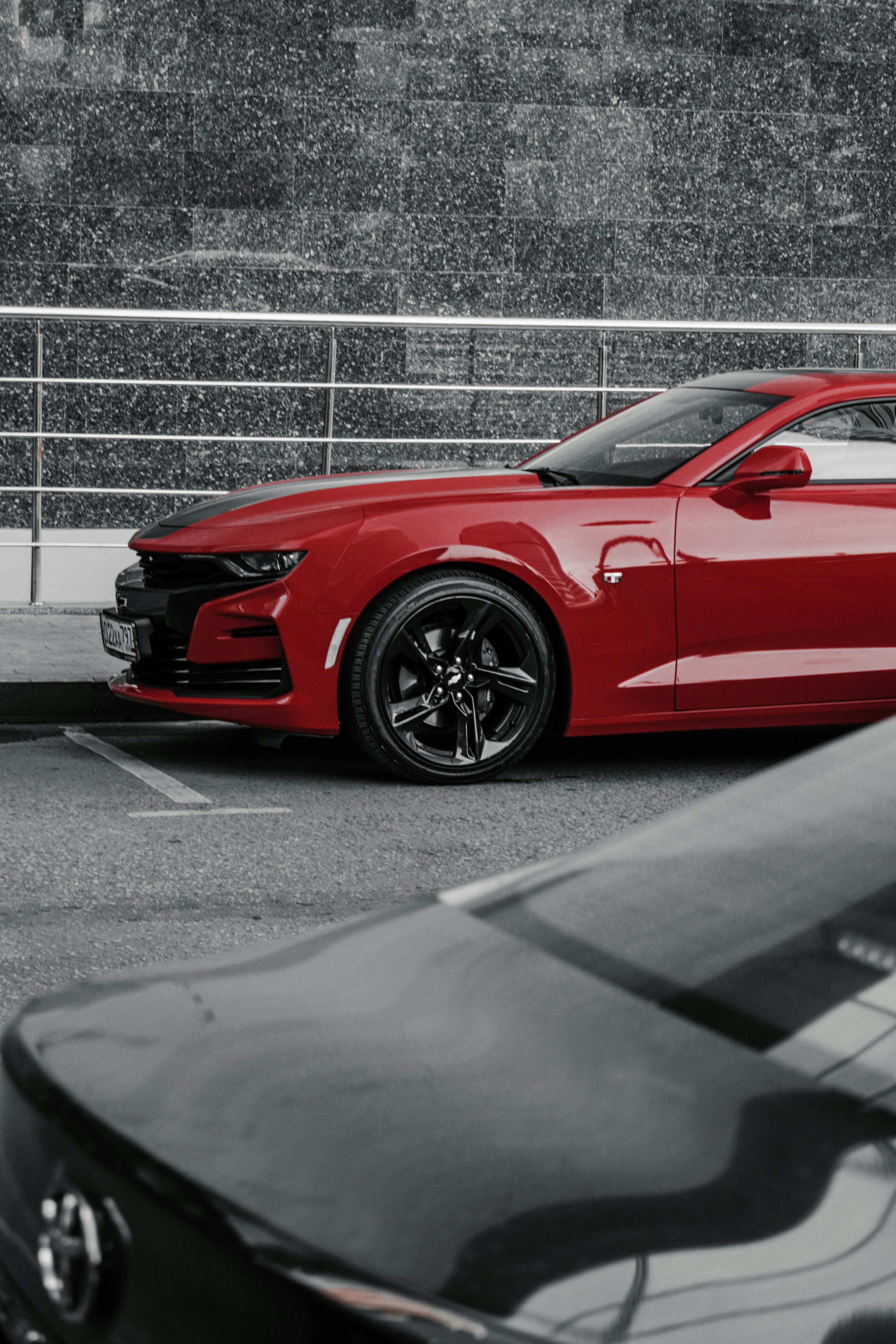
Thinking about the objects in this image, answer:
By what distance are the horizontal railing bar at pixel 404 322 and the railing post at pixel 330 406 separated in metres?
0.24

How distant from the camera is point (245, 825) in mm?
5949

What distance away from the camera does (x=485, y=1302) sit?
1.18 m

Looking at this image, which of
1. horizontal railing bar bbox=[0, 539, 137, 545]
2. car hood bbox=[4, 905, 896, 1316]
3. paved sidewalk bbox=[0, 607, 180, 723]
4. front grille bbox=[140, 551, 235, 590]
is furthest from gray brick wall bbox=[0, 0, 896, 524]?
car hood bbox=[4, 905, 896, 1316]

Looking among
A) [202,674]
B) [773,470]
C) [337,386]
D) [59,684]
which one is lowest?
[59,684]

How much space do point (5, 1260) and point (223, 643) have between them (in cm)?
508

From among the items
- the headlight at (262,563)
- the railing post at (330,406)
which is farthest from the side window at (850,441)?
the railing post at (330,406)

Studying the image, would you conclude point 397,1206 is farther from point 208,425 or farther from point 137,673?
point 208,425

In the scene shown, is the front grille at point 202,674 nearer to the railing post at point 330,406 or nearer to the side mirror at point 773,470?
the side mirror at point 773,470

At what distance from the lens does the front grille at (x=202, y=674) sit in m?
6.48

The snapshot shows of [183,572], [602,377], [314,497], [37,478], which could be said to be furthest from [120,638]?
[602,377]

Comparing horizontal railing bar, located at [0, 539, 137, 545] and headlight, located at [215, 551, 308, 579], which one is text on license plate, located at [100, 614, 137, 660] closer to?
headlight, located at [215, 551, 308, 579]

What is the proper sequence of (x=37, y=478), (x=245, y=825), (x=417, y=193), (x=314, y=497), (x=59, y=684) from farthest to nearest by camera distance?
1. (x=417, y=193)
2. (x=37, y=478)
3. (x=59, y=684)
4. (x=314, y=497)
5. (x=245, y=825)

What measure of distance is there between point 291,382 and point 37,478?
8.23ft

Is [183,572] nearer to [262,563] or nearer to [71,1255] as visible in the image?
[262,563]
